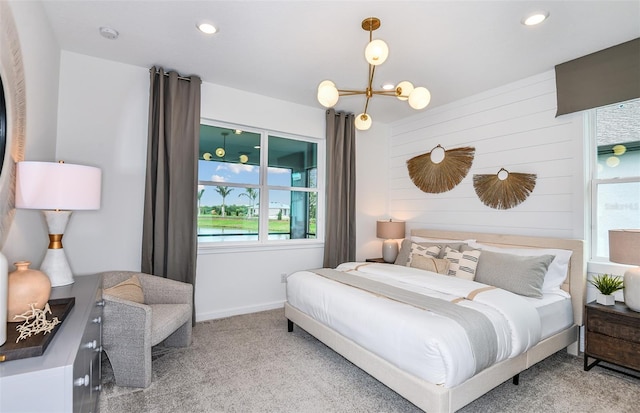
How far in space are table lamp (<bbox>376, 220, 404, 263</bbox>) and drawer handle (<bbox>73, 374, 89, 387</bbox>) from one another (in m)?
3.62

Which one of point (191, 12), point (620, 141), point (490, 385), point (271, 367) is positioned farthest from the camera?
point (620, 141)

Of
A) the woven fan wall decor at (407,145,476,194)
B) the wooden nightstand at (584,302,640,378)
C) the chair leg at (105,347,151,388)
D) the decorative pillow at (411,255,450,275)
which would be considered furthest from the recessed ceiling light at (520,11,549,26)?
the chair leg at (105,347,151,388)

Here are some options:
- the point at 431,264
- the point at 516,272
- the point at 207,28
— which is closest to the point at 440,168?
the point at 431,264

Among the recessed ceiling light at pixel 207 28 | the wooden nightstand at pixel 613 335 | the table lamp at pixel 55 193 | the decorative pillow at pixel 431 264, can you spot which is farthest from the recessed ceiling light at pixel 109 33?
the wooden nightstand at pixel 613 335

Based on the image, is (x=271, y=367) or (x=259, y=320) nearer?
(x=271, y=367)

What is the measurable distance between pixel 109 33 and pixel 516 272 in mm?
3978

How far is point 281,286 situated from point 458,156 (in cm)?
284

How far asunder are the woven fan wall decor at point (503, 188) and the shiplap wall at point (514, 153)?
0.06m

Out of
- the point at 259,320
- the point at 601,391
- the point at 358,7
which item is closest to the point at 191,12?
the point at 358,7

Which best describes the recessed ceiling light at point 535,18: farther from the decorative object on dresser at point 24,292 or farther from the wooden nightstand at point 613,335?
the decorative object on dresser at point 24,292

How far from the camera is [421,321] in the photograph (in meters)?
1.91

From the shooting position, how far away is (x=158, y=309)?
262 centimetres

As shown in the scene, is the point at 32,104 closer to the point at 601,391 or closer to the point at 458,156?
the point at 458,156

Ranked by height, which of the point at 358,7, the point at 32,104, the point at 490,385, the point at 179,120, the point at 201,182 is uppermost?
the point at 358,7
